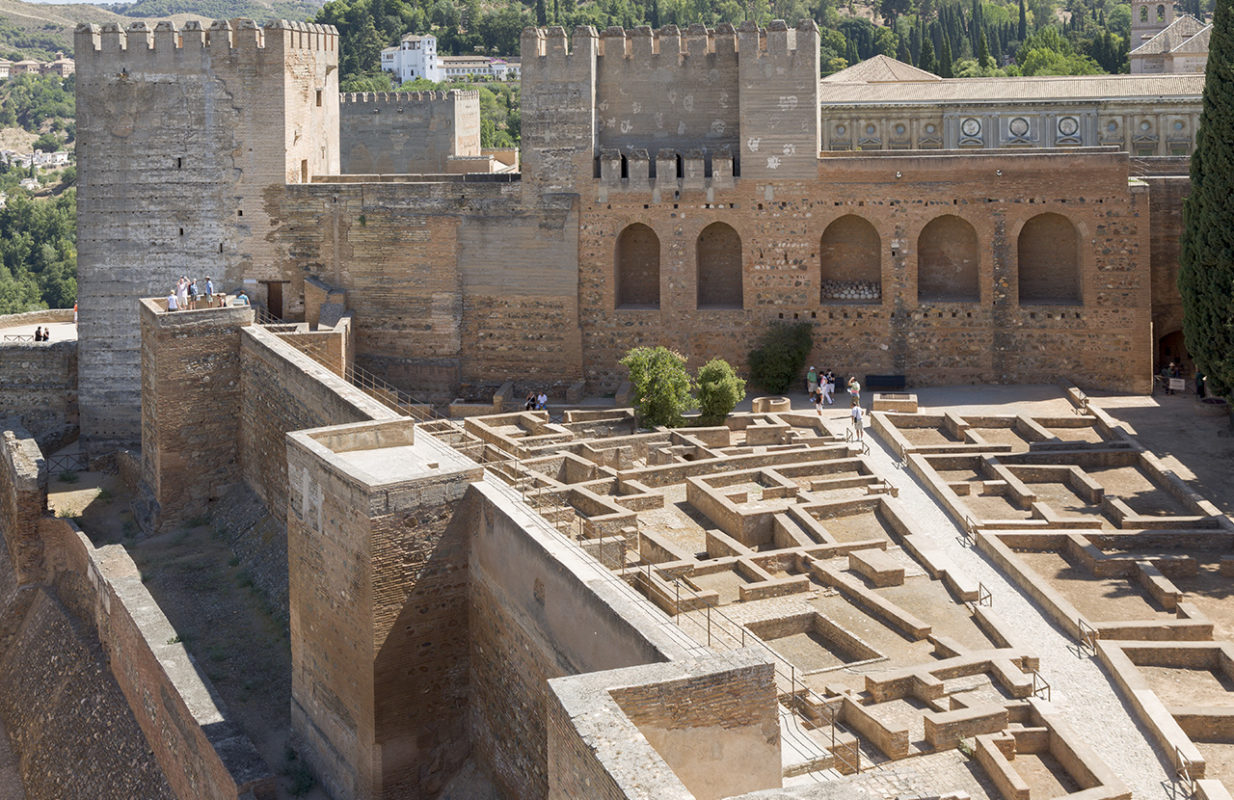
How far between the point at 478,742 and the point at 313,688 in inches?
94.9

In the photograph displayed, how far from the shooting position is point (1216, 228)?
26.8m

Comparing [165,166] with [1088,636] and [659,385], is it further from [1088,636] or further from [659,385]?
[1088,636]

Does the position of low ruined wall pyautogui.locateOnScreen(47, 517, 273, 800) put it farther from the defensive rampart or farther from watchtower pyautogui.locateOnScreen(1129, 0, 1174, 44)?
watchtower pyautogui.locateOnScreen(1129, 0, 1174, 44)

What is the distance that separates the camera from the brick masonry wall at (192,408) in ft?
89.2

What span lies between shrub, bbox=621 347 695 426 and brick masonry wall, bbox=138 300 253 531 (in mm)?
7170

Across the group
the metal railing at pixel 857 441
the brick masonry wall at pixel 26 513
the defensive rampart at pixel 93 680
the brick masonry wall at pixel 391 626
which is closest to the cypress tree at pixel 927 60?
the metal railing at pixel 857 441

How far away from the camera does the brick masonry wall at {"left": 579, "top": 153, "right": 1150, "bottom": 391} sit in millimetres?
31266

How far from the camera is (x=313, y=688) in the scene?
1905 centimetres

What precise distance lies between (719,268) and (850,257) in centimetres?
274

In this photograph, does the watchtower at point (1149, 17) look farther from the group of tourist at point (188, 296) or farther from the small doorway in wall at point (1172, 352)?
the group of tourist at point (188, 296)

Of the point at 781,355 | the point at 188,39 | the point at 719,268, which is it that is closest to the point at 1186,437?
the point at 781,355

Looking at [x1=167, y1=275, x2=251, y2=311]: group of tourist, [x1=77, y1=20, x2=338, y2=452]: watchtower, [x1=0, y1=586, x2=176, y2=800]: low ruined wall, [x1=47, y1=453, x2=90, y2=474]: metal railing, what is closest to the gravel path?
[x1=0, y1=586, x2=176, y2=800]: low ruined wall

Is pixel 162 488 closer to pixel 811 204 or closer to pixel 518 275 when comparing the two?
pixel 518 275

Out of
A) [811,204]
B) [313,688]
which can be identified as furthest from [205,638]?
[811,204]
